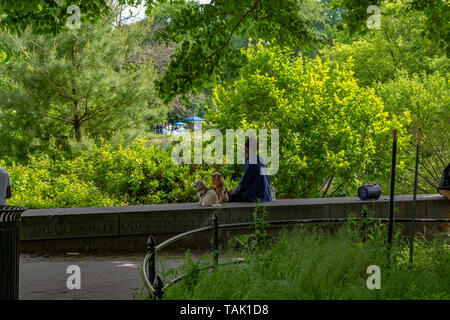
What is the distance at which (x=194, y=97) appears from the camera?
1426 centimetres

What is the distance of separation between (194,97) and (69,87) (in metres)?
5.63

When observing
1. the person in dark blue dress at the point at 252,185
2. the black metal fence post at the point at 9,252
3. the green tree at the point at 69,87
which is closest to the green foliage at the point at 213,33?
the person in dark blue dress at the point at 252,185

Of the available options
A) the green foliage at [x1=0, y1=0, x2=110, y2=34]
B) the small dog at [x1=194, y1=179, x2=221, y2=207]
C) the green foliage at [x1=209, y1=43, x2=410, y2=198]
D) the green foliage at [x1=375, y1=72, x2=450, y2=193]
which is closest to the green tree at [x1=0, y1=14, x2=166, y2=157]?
the green foliage at [x1=209, y1=43, x2=410, y2=198]

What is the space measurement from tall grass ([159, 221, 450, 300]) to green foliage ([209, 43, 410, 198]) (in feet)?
24.8

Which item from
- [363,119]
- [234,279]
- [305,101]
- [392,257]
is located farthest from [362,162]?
[234,279]

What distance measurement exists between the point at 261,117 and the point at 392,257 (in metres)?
9.21

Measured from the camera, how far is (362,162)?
13719 mm

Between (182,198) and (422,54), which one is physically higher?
(422,54)

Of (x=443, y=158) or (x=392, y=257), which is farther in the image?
(x=443, y=158)

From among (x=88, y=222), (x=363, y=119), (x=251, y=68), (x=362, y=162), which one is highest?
(x=251, y=68)

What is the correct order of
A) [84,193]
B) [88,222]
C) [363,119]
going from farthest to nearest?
[363,119], [84,193], [88,222]

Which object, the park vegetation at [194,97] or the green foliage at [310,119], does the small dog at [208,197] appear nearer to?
the park vegetation at [194,97]
